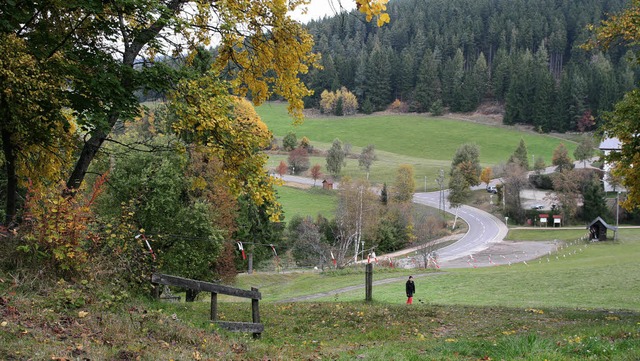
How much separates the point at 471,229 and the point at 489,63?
117866mm

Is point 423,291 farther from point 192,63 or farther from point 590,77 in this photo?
point 590,77

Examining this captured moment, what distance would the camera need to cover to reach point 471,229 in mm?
69250

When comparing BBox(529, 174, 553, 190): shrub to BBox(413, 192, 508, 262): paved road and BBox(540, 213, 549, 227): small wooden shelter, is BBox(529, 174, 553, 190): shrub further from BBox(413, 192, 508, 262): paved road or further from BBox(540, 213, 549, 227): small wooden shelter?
BBox(540, 213, 549, 227): small wooden shelter

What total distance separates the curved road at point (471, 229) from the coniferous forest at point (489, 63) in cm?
3482

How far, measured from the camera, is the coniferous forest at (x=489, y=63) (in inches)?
4975

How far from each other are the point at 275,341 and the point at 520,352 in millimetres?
3974

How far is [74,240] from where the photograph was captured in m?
7.22

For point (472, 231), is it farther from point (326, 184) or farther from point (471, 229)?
point (326, 184)

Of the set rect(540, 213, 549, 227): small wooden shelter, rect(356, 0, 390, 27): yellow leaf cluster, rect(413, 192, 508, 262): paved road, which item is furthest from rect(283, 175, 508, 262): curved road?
rect(356, 0, 390, 27): yellow leaf cluster

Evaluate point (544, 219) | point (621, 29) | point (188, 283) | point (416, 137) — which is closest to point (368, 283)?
point (188, 283)

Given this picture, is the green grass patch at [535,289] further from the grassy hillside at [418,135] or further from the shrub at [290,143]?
the grassy hillside at [418,135]

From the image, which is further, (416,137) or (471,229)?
(416,137)

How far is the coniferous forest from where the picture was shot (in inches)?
4975

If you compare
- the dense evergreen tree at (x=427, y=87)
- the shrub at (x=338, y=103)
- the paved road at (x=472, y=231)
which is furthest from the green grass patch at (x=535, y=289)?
the dense evergreen tree at (x=427, y=87)
